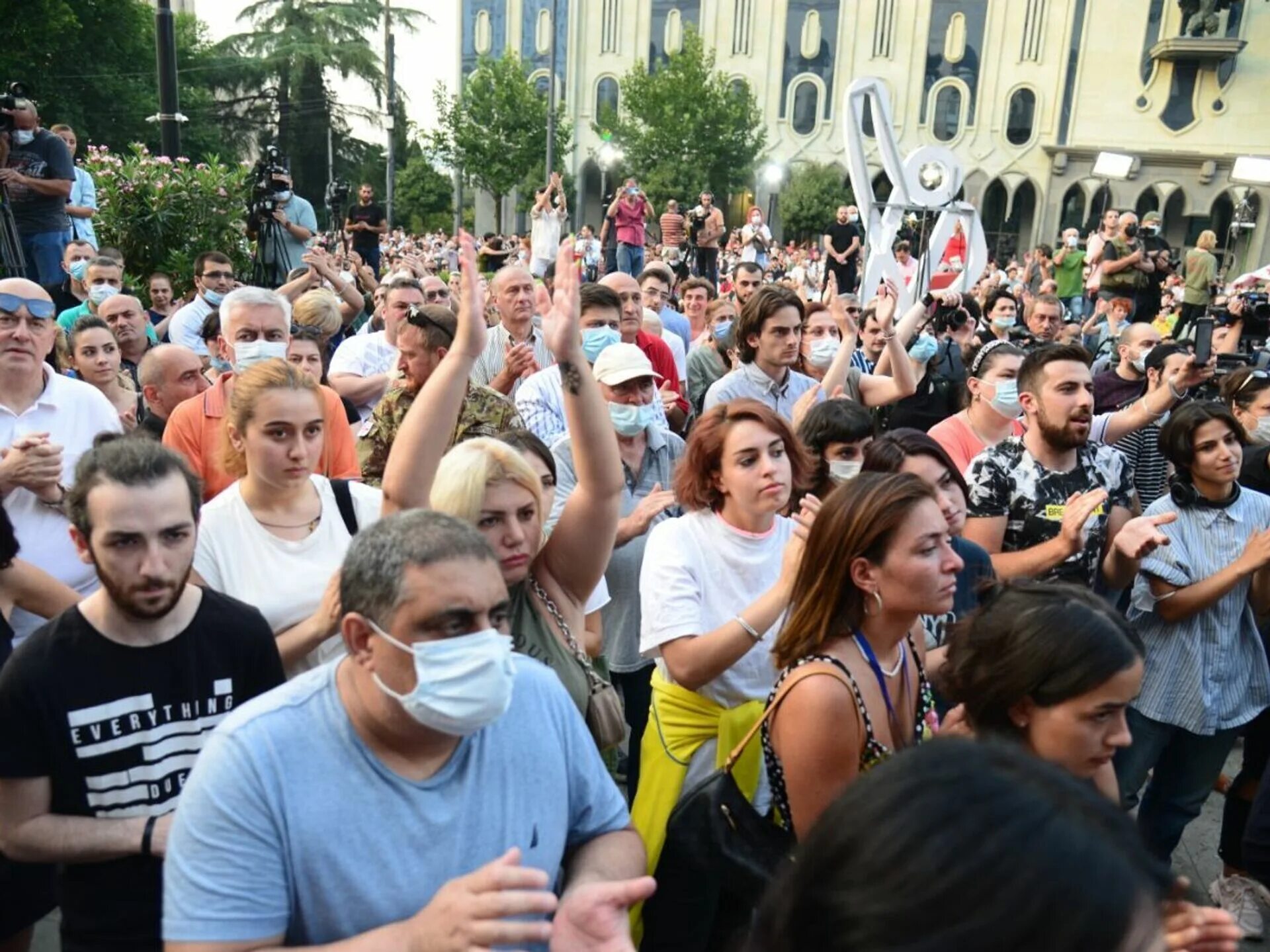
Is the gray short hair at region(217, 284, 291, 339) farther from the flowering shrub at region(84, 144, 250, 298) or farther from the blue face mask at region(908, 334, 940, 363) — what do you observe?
the flowering shrub at region(84, 144, 250, 298)

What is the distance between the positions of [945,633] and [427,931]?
2.13 meters

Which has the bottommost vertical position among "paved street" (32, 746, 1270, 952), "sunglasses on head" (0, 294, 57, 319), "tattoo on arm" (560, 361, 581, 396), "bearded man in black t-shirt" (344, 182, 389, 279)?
"paved street" (32, 746, 1270, 952)

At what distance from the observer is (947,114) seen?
46.0 meters

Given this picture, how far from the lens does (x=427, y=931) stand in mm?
1469

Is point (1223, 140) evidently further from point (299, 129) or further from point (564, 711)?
point (564, 711)

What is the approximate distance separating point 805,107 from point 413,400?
48.5m

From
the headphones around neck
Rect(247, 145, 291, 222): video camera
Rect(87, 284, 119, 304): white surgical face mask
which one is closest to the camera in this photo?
the headphones around neck

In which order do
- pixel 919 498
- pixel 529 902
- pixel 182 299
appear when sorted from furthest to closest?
1. pixel 182 299
2. pixel 919 498
3. pixel 529 902

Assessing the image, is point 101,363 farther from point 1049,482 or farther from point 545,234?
point 545,234

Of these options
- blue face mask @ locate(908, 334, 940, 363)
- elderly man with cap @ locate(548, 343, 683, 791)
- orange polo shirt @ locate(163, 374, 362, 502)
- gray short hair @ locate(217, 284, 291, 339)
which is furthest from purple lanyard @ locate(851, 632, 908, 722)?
blue face mask @ locate(908, 334, 940, 363)

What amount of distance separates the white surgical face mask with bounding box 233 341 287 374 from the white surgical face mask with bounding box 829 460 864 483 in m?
2.56

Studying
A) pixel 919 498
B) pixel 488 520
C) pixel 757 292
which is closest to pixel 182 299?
pixel 757 292

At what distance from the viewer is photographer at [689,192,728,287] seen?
1636cm

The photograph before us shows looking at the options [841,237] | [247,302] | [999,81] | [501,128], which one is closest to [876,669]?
[247,302]
